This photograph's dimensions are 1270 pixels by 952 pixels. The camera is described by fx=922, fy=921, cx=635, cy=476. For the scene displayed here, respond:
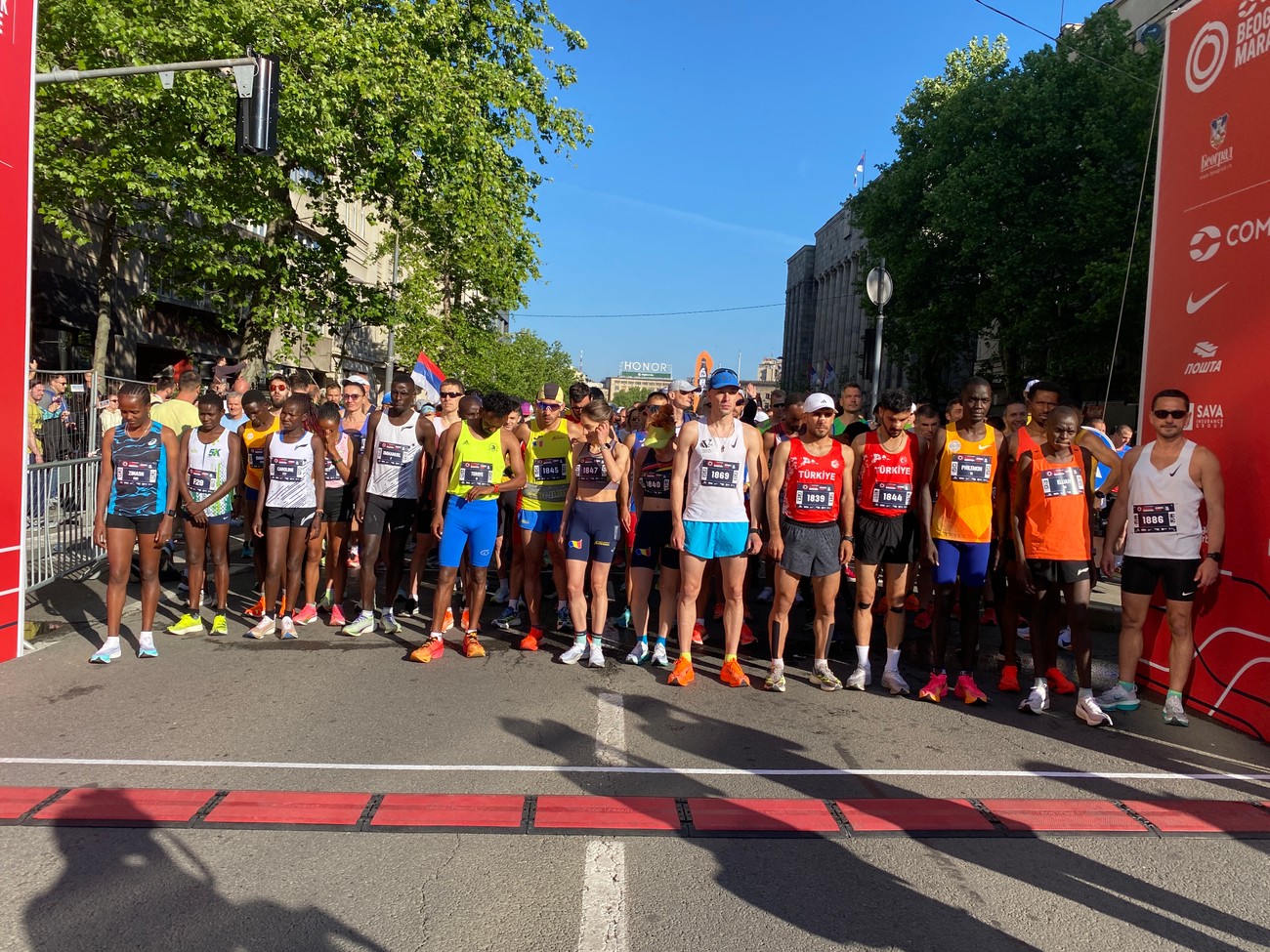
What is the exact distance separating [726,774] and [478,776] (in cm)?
122

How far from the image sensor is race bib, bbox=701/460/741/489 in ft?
20.8

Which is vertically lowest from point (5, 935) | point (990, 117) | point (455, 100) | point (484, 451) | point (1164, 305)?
point (5, 935)

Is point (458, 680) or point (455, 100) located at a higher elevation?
point (455, 100)

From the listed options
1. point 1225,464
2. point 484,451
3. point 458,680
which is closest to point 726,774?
point 458,680

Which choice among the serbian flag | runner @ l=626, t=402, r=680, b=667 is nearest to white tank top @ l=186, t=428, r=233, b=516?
runner @ l=626, t=402, r=680, b=667

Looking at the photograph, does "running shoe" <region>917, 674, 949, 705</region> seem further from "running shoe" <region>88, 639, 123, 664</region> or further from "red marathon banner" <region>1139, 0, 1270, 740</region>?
"running shoe" <region>88, 639, 123, 664</region>

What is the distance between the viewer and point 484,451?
691 centimetres

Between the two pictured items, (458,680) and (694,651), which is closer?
(458,680)

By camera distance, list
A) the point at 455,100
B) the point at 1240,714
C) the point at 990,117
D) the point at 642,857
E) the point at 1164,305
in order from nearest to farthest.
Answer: the point at 642,857 → the point at 1240,714 → the point at 1164,305 → the point at 455,100 → the point at 990,117

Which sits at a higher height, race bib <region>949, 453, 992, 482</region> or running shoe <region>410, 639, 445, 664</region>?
race bib <region>949, 453, 992, 482</region>

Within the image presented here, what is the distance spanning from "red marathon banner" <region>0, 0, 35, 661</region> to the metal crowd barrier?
25.0 inches

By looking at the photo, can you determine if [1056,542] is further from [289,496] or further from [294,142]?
[294,142]

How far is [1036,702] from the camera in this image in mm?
5855

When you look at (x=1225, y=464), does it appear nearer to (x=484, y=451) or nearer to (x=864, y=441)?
(x=864, y=441)
